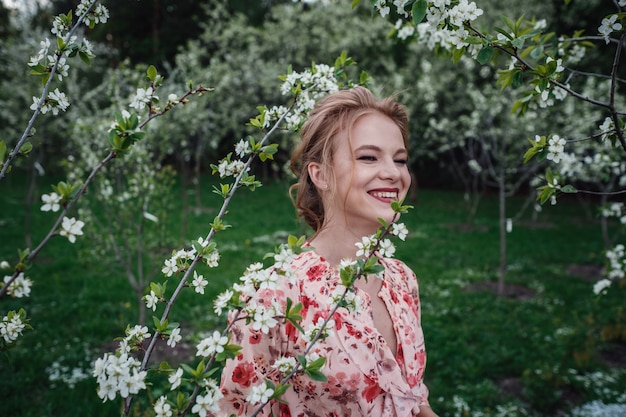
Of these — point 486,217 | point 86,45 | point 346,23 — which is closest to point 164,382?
point 86,45

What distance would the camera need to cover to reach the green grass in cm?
412

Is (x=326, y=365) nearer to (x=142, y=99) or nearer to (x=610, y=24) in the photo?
(x=142, y=99)

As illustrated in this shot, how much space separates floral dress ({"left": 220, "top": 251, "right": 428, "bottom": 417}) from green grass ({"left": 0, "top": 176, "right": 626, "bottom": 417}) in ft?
3.49

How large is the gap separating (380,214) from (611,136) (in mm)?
980

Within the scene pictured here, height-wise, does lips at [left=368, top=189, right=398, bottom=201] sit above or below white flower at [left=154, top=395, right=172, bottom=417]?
above

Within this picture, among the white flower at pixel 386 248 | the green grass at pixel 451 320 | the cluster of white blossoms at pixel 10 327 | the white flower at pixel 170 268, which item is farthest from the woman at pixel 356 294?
the green grass at pixel 451 320

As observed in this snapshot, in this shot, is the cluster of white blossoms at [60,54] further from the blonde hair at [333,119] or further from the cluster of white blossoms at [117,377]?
the blonde hair at [333,119]

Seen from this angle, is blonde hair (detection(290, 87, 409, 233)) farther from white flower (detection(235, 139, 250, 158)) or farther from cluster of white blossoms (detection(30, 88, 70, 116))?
cluster of white blossoms (detection(30, 88, 70, 116))

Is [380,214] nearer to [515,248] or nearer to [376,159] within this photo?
[376,159]

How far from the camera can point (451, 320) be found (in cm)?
594

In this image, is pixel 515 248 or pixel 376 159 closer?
pixel 376 159

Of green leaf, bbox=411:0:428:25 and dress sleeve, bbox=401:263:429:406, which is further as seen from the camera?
dress sleeve, bbox=401:263:429:406

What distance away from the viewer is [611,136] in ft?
5.67

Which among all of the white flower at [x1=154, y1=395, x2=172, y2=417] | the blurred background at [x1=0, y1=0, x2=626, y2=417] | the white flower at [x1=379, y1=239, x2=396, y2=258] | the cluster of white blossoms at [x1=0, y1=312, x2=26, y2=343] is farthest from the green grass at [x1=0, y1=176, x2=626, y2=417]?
the white flower at [x1=379, y1=239, x2=396, y2=258]
